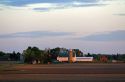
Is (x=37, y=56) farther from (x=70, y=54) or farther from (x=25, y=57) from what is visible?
(x=70, y=54)

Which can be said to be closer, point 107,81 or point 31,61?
point 107,81

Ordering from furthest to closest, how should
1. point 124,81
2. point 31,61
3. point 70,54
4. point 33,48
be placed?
point 70,54, point 33,48, point 31,61, point 124,81

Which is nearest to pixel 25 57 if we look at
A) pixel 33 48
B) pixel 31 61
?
pixel 31 61

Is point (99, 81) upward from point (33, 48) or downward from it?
downward

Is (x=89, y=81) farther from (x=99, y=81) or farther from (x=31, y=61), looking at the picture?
(x=31, y=61)

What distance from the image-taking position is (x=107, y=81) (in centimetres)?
3045

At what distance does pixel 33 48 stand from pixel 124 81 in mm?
154311

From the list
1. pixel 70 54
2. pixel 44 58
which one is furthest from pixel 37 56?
pixel 70 54

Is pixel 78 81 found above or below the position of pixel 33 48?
below

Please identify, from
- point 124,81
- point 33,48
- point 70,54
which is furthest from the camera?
point 70,54

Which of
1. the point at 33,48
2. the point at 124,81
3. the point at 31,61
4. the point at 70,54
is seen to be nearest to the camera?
the point at 124,81

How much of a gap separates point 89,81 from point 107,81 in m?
1.39

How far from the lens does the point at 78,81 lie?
101 feet

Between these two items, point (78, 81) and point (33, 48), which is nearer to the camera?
point (78, 81)
